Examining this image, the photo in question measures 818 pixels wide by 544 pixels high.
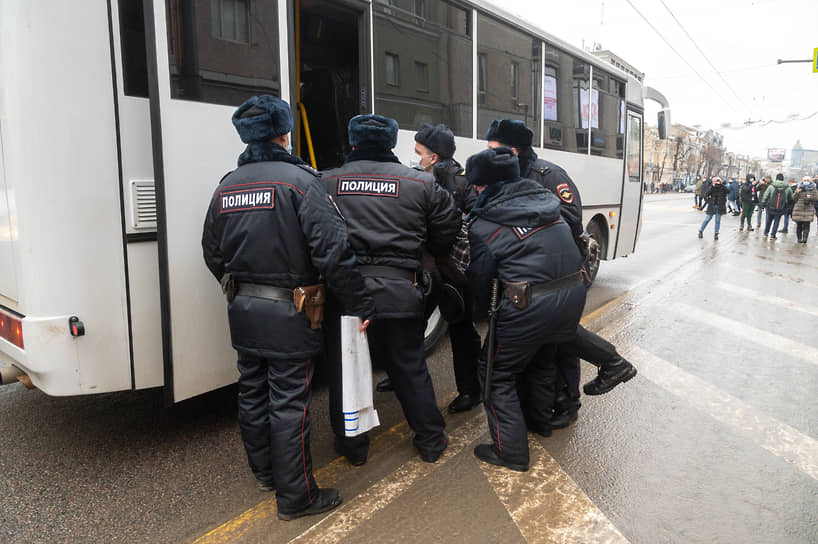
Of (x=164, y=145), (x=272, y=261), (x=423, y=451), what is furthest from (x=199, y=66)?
(x=423, y=451)

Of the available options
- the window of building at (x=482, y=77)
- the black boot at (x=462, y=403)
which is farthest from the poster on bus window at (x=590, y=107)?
the black boot at (x=462, y=403)

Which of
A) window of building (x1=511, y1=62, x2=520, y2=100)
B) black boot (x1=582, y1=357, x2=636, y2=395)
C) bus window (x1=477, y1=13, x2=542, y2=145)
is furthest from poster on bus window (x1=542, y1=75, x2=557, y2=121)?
black boot (x1=582, y1=357, x2=636, y2=395)

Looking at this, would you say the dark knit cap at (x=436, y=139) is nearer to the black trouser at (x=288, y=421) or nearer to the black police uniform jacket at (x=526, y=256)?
the black police uniform jacket at (x=526, y=256)

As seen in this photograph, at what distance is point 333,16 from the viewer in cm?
471

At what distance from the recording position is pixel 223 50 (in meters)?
3.03

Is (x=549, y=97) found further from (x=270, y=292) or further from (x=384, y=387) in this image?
(x=270, y=292)

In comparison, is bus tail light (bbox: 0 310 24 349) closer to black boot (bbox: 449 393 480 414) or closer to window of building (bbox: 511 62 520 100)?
black boot (bbox: 449 393 480 414)

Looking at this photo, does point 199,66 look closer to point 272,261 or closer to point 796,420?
point 272,261

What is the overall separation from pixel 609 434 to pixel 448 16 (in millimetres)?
3588

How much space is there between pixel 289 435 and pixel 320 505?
1.31 feet

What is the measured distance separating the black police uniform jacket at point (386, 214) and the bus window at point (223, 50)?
77cm

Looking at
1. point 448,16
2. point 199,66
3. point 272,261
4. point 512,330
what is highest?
point 448,16

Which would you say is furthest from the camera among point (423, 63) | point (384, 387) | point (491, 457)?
point (423, 63)

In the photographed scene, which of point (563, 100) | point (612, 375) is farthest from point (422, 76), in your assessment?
point (563, 100)
